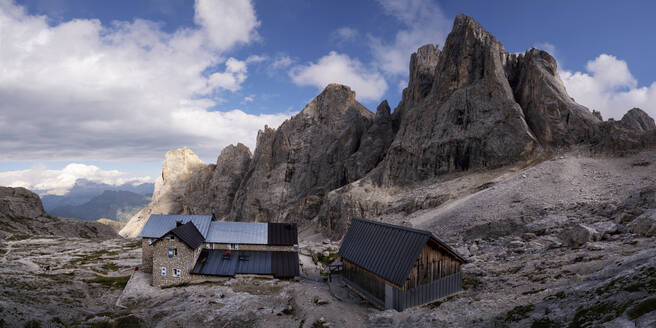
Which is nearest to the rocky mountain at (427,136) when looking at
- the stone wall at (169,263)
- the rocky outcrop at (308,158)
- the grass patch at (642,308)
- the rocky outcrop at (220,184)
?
the rocky outcrop at (308,158)

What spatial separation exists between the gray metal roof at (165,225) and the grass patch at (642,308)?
4371cm

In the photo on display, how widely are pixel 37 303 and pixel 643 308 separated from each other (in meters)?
44.7

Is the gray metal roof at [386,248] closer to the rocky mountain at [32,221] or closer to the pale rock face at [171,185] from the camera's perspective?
the rocky mountain at [32,221]

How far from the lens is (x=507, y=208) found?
149 feet

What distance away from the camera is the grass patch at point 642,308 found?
12.7m

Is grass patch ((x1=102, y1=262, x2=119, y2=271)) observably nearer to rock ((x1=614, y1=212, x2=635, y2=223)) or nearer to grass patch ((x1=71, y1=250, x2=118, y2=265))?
grass patch ((x1=71, y1=250, x2=118, y2=265))

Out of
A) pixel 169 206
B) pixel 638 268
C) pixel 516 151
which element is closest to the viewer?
pixel 638 268

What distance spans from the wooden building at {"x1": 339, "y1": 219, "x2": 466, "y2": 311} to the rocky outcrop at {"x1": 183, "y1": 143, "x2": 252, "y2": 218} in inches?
5112

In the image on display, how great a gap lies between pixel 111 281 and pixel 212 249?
47.6 ft

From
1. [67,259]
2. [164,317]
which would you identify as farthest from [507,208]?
[67,259]

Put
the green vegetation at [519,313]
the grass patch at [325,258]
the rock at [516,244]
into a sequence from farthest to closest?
the grass patch at [325,258] → the rock at [516,244] → the green vegetation at [519,313]

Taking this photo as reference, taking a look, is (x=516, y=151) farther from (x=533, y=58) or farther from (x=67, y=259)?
(x=67, y=259)

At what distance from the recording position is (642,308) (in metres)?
13.0

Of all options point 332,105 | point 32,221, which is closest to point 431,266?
point 332,105
